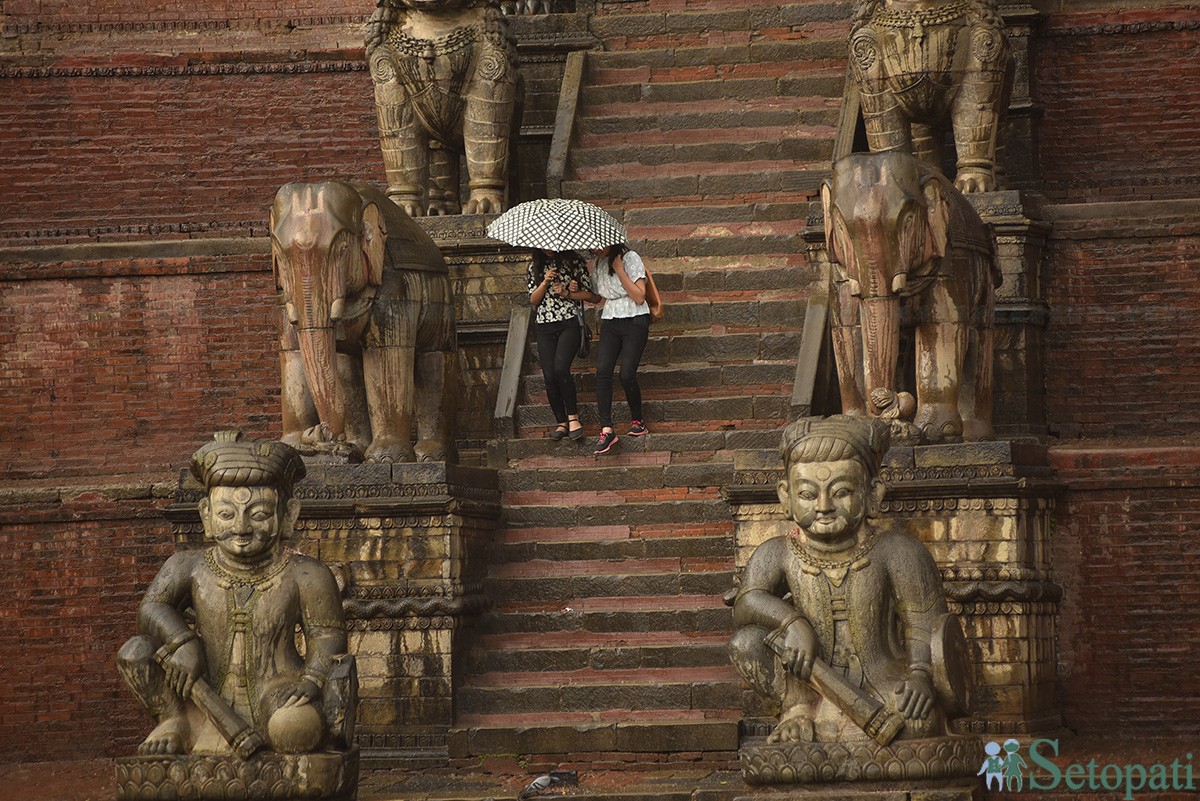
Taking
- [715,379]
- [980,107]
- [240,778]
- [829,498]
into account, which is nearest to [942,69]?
[980,107]

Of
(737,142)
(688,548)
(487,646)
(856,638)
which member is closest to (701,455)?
(688,548)

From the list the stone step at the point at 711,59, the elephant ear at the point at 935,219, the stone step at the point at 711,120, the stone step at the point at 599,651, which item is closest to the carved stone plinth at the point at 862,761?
the stone step at the point at 599,651

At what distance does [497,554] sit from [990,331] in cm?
300

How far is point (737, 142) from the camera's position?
15539mm

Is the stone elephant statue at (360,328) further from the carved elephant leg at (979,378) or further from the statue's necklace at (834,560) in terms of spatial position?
the statue's necklace at (834,560)

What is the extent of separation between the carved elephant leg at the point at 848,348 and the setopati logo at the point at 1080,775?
6.88ft

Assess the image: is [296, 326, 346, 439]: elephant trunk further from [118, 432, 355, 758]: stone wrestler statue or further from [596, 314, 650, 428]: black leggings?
[118, 432, 355, 758]: stone wrestler statue

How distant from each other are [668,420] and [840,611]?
4397 mm

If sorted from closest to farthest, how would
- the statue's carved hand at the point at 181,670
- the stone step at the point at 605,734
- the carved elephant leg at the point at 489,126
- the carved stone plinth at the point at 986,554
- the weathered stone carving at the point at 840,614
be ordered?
the weathered stone carving at the point at 840,614
the statue's carved hand at the point at 181,670
the stone step at the point at 605,734
the carved stone plinth at the point at 986,554
the carved elephant leg at the point at 489,126

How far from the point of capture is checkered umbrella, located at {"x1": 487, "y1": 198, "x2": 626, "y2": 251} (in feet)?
43.2

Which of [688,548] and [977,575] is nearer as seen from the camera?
[977,575]

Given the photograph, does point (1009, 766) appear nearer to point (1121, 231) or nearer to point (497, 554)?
point (497, 554)

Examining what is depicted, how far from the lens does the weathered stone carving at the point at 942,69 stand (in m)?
14.2

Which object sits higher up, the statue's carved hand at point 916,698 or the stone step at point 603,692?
the statue's carved hand at point 916,698
